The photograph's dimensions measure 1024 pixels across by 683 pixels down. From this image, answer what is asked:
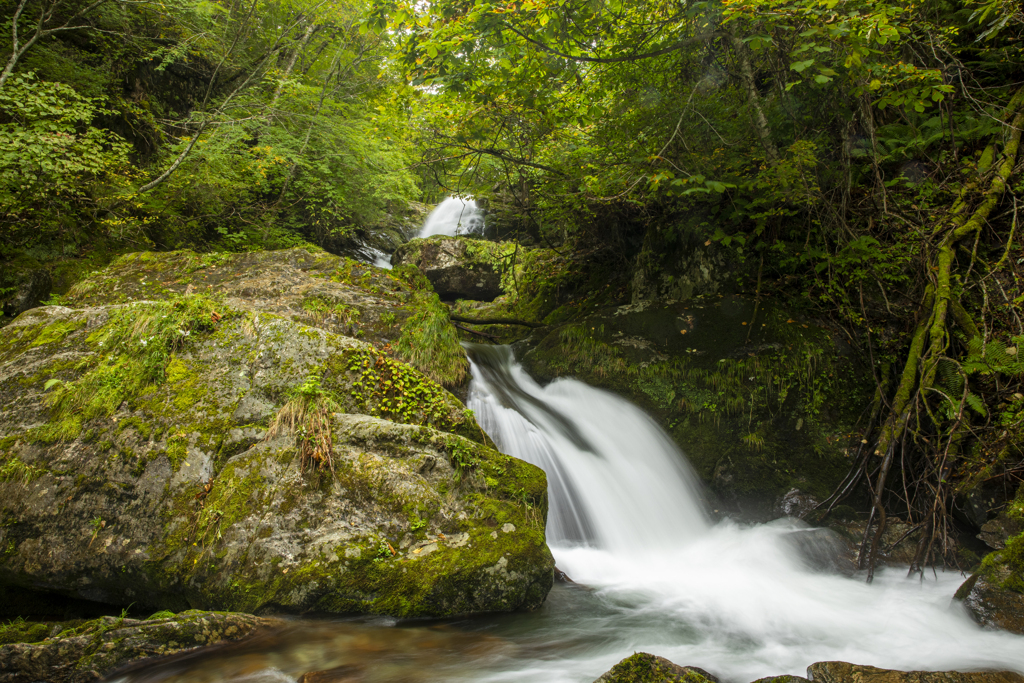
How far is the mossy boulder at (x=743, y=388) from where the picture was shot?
18.6ft

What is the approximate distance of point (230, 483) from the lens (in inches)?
129

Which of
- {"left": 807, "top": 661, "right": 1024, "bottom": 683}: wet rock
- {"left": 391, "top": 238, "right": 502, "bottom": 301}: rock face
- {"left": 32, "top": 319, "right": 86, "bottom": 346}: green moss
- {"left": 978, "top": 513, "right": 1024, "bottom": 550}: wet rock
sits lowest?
{"left": 807, "top": 661, "right": 1024, "bottom": 683}: wet rock

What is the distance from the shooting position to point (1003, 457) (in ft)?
13.8

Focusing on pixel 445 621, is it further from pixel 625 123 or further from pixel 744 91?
pixel 744 91

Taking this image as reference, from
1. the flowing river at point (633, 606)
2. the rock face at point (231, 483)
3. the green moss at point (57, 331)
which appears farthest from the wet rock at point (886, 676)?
the green moss at point (57, 331)

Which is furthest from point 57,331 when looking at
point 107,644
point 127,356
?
point 107,644

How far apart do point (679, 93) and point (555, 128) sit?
1.71 m

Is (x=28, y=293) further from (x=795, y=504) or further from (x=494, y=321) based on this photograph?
(x=795, y=504)

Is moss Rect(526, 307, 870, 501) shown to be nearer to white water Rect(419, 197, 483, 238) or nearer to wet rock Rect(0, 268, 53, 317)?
wet rock Rect(0, 268, 53, 317)

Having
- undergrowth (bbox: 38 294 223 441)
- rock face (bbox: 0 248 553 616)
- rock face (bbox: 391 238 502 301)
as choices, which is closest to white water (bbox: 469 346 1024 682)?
rock face (bbox: 0 248 553 616)

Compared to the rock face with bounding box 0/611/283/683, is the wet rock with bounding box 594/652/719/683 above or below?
above

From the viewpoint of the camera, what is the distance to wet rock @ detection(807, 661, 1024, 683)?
7.59 feet

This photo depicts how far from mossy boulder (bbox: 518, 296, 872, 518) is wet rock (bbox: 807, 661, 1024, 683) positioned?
322cm

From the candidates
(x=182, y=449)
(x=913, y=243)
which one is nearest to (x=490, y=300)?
(x=913, y=243)
